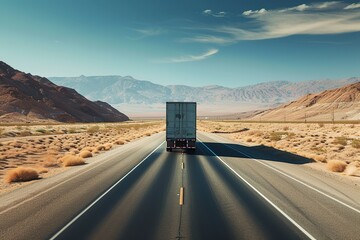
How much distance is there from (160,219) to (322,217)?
17.0 ft

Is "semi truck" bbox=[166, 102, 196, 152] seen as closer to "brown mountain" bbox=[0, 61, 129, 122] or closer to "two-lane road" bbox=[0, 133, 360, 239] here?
"two-lane road" bbox=[0, 133, 360, 239]

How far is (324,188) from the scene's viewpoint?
15422mm

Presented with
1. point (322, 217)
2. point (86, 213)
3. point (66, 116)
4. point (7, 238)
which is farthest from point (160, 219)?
point (66, 116)

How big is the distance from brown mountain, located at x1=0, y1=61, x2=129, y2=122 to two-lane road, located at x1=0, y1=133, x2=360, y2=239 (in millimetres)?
120732

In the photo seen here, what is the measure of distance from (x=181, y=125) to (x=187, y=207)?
1725cm

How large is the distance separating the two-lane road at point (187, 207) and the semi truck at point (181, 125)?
30.9ft

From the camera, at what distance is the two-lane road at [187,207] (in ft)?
30.7

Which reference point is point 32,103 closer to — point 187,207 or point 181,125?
point 181,125

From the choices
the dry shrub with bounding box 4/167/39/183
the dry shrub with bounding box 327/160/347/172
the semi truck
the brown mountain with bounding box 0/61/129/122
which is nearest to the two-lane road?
the dry shrub with bounding box 4/167/39/183

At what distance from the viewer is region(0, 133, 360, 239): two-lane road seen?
9352 millimetres

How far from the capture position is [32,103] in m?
148

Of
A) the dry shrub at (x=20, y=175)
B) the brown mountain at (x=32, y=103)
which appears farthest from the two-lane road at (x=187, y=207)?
the brown mountain at (x=32, y=103)

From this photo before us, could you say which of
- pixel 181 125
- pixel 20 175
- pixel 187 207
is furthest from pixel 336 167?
pixel 20 175

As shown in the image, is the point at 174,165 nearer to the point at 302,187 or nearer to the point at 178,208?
the point at 302,187
